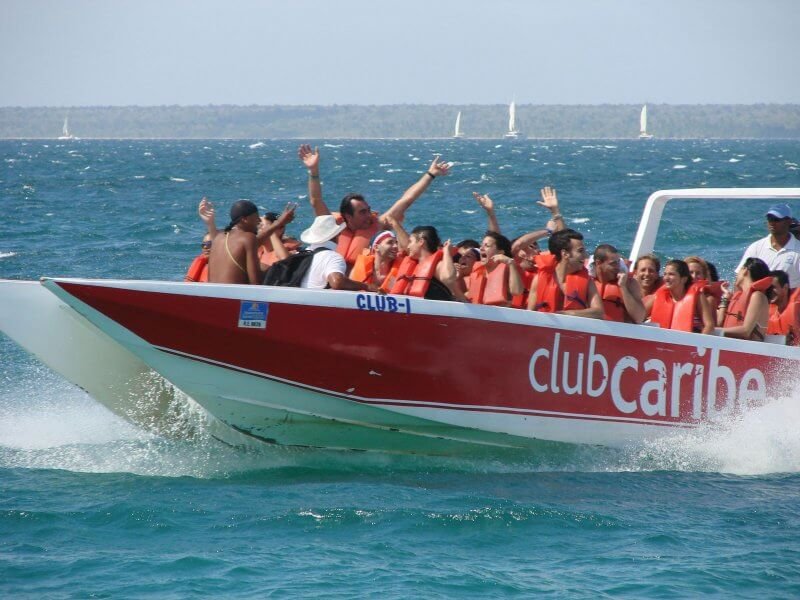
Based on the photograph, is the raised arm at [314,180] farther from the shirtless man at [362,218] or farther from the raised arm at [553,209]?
the raised arm at [553,209]

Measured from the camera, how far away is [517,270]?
8.26 metres

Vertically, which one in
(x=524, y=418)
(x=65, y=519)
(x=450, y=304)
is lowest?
(x=65, y=519)

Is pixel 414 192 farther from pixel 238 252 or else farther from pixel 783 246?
pixel 783 246

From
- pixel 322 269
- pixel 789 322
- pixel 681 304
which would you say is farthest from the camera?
pixel 789 322

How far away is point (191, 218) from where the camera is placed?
3003 cm

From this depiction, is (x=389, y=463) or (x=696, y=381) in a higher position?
(x=696, y=381)

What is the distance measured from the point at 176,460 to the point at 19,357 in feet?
15.1

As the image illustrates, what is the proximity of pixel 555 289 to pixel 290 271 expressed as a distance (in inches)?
73.5

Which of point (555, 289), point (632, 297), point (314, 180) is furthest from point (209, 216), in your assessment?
point (632, 297)

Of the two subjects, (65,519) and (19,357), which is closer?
(65,519)

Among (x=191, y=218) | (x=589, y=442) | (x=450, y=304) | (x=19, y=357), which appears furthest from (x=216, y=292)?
(x=191, y=218)

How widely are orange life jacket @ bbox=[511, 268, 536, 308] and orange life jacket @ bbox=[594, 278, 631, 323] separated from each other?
529 millimetres

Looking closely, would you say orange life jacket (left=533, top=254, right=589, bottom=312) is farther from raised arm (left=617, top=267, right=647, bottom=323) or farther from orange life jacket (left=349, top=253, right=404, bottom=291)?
orange life jacket (left=349, top=253, right=404, bottom=291)

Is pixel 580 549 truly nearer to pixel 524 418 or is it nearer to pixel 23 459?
pixel 524 418
